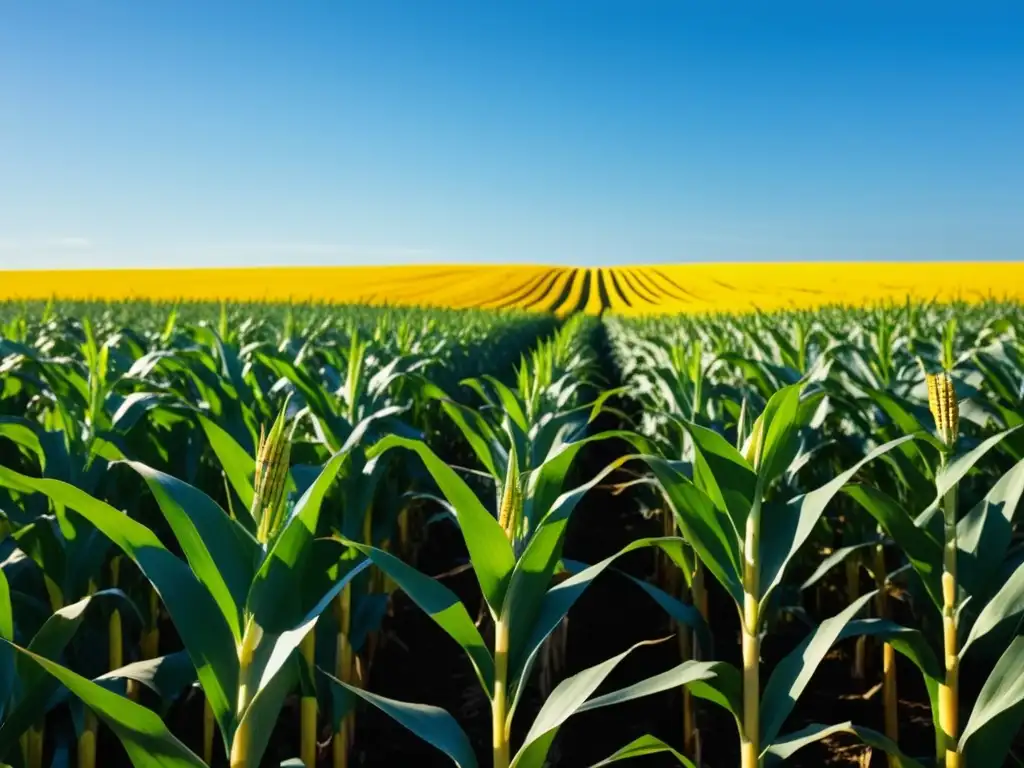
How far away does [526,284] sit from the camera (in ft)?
170

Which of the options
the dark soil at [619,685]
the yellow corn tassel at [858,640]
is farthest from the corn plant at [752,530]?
the yellow corn tassel at [858,640]

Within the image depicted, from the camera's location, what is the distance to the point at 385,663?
11.8 ft

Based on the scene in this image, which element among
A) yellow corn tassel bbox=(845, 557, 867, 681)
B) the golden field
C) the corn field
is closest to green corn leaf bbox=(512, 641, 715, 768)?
the corn field

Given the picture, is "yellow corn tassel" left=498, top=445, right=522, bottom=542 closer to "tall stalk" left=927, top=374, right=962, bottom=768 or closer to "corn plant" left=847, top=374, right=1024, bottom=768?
"corn plant" left=847, top=374, right=1024, bottom=768

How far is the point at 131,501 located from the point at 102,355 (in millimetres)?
542

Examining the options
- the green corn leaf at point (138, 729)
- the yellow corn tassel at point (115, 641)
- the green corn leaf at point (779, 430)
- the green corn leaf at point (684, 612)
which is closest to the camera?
the green corn leaf at point (138, 729)

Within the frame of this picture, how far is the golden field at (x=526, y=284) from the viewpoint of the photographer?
43.7m

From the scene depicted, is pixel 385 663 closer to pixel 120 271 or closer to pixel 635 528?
pixel 635 528

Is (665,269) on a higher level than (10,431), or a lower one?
higher

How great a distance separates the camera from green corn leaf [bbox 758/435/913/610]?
171 centimetres

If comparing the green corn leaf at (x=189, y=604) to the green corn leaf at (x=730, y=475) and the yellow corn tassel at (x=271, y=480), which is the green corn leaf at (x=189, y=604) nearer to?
the yellow corn tassel at (x=271, y=480)

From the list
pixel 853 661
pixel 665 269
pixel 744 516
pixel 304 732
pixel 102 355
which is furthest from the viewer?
pixel 665 269

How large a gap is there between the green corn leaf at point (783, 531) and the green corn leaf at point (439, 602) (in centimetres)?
64

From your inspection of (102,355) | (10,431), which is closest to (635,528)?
(102,355)
